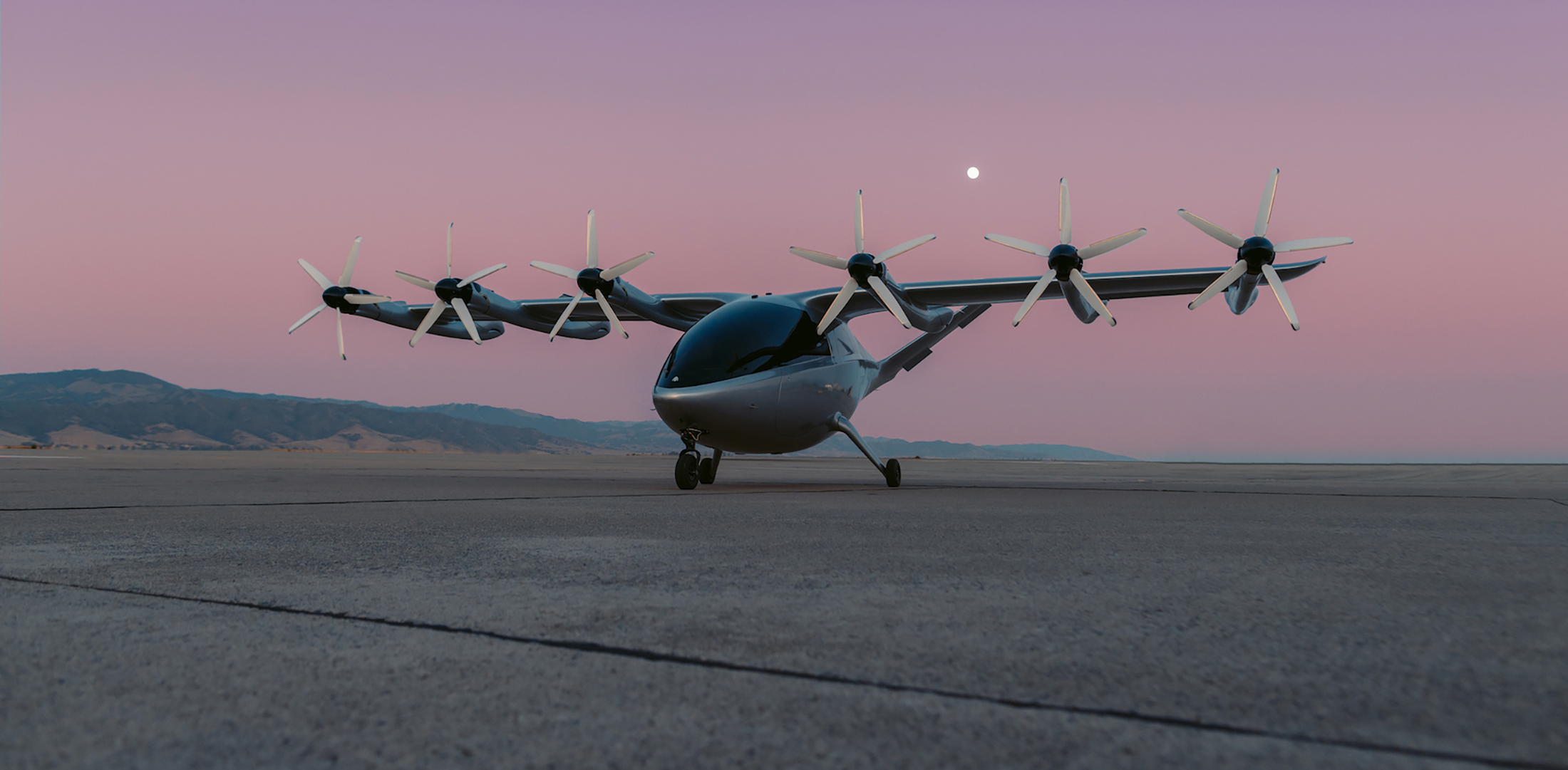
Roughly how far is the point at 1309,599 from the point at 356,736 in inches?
148

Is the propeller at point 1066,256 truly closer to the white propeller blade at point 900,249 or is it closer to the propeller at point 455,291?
the white propeller blade at point 900,249

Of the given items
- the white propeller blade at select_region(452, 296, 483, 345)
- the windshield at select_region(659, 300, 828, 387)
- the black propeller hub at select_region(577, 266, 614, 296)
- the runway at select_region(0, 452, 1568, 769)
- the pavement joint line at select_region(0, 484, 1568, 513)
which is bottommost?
the pavement joint line at select_region(0, 484, 1568, 513)

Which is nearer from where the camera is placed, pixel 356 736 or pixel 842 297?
pixel 356 736

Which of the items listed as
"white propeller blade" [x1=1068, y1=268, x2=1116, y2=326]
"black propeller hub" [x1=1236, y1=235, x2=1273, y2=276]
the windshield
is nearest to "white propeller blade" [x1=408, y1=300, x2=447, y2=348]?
the windshield

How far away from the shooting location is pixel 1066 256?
15.8 m

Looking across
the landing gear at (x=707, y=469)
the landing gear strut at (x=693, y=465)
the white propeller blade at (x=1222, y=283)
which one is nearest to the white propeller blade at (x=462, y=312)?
the landing gear strut at (x=693, y=465)

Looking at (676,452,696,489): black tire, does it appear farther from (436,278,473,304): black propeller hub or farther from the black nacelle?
(436,278,473,304): black propeller hub

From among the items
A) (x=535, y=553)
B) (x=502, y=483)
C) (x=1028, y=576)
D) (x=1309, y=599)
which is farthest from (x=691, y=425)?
(x=1309, y=599)

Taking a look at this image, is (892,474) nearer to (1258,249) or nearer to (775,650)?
(1258,249)

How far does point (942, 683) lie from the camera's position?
2.43 m

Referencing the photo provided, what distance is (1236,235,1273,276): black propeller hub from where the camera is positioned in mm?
15711

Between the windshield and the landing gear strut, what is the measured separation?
1.02 meters

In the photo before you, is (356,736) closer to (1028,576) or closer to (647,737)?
(647,737)

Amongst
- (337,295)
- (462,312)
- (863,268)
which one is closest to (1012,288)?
(863,268)
